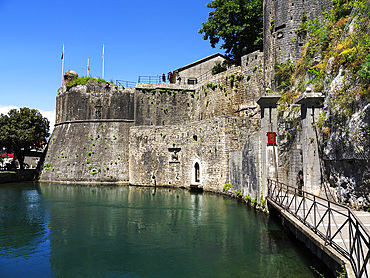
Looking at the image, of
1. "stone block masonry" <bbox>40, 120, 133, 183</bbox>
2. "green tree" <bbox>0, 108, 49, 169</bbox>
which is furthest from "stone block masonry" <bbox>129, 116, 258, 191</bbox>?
"green tree" <bbox>0, 108, 49, 169</bbox>

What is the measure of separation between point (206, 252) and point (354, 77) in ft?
21.7

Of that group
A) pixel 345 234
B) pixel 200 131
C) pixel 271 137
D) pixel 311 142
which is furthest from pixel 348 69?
pixel 200 131

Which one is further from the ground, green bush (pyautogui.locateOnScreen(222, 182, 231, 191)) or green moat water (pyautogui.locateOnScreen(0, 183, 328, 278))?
green bush (pyautogui.locateOnScreen(222, 182, 231, 191))

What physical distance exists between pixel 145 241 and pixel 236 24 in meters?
22.9

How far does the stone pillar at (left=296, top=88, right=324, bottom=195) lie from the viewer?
1102 centimetres

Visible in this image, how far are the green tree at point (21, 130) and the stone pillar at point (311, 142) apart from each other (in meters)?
25.5

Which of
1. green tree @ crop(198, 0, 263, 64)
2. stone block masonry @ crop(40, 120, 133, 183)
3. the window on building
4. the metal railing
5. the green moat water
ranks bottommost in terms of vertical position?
the green moat water

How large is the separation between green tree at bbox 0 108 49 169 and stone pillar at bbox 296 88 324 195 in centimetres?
2552

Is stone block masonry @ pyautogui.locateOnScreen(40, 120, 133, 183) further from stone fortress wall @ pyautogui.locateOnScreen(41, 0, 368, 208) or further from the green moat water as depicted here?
the green moat water

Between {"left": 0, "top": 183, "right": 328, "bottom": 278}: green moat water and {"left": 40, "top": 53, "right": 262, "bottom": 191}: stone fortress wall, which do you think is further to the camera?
{"left": 40, "top": 53, "right": 262, "bottom": 191}: stone fortress wall

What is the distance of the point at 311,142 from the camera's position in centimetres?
1131

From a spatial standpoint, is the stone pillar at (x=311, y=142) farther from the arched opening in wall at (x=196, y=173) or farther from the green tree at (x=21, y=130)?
the green tree at (x=21, y=130)

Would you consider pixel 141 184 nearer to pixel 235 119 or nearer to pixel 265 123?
pixel 235 119

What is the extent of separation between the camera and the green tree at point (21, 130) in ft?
93.9
